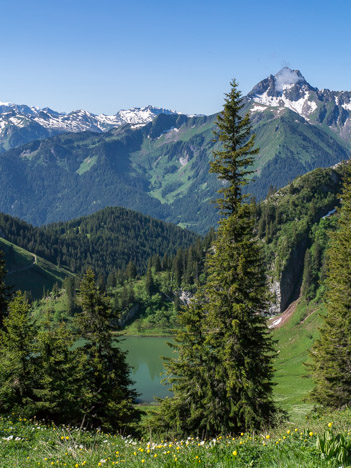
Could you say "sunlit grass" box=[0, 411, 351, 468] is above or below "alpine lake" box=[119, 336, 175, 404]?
above

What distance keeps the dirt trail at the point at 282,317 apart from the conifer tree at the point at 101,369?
70779mm

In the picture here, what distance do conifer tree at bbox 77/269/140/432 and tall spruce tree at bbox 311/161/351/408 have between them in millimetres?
14759

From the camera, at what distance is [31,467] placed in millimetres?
8828

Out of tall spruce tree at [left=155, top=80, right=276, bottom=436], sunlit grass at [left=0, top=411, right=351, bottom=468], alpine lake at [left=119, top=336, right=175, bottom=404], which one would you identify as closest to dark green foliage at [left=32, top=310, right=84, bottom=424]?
tall spruce tree at [left=155, top=80, right=276, bottom=436]

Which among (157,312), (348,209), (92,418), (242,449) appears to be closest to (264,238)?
(157,312)

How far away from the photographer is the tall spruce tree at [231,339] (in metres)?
20.8

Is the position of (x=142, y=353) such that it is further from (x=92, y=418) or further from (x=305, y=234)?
(x=92, y=418)

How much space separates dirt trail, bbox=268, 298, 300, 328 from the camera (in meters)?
93.3

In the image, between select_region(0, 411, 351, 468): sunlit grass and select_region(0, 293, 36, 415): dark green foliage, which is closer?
select_region(0, 411, 351, 468): sunlit grass

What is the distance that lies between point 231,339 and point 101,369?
1229 centimetres

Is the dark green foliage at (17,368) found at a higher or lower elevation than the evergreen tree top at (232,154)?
lower

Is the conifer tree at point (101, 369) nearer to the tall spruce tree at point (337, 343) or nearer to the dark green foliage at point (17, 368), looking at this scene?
the dark green foliage at point (17, 368)

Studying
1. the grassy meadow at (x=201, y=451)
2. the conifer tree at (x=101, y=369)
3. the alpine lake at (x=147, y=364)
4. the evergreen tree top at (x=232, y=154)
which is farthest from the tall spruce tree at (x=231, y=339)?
the alpine lake at (x=147, y=364)

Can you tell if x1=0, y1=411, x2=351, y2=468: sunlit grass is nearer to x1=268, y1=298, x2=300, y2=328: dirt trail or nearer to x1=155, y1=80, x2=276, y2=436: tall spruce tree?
x1=155, y1=80, x2=276, y2=436: tall spruce tree
